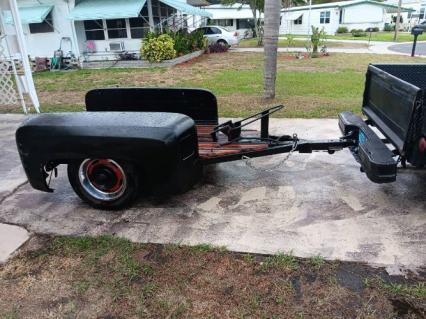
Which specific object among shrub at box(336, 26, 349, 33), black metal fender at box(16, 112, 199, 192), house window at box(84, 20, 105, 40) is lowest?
shrub at box(336, 26, 349, 33)

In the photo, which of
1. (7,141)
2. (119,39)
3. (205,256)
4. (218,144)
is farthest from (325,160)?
(119,39)

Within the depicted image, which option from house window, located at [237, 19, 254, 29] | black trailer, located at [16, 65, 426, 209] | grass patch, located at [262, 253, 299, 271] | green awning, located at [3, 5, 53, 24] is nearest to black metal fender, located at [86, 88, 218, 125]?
black trailer, located at [16, 65, 426, 209]

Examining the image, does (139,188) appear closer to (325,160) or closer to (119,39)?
(325,160)

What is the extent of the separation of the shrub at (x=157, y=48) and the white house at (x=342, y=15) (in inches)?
1159

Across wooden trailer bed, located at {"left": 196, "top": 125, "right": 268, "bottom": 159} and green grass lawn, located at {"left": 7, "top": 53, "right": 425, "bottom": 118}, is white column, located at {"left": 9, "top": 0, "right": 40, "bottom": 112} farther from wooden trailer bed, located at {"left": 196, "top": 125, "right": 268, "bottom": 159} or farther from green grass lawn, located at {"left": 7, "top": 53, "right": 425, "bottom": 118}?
wooden trailer bed, located at {"left": 196, "top": 125, "right": 268, "bottom": 159}

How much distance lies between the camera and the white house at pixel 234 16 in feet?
137

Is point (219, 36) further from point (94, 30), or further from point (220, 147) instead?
point (220, 147)

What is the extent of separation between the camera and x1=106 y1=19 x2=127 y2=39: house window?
19562mm

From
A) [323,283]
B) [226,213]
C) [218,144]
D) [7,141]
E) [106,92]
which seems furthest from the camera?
[7,141]

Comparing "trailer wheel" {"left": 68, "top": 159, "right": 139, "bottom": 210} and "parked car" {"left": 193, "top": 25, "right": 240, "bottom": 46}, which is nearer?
"trailer wheel" {"left": 68, "top": 159, "right": 139, "bottom": 210}

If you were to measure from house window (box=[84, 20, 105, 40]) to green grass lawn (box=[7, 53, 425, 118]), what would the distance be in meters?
4.28

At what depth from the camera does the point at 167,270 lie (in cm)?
304

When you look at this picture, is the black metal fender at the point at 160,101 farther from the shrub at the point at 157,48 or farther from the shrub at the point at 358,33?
the shrub at the point at 358,33

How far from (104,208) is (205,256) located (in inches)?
52.7
